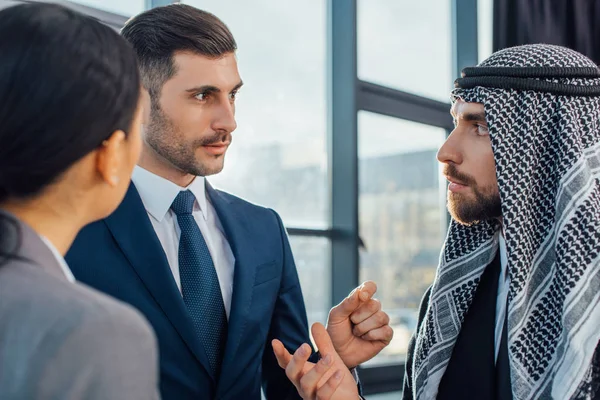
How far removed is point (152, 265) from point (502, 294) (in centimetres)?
86

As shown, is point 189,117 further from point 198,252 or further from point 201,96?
point 198,252

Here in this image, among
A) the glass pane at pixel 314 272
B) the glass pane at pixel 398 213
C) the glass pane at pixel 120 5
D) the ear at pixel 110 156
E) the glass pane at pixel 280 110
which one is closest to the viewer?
the ear at pixel 110 156

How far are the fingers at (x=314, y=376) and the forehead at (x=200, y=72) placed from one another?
0.71m

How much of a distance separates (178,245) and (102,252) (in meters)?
0.19

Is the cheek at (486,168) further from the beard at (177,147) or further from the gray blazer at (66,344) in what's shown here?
the gray blazer at (66,344)

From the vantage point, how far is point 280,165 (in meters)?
3.12

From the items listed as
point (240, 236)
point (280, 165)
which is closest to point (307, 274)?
point (280, 165)

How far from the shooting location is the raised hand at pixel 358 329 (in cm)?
159

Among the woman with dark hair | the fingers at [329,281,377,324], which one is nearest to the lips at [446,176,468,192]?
the fingers at [329,281,377,324]

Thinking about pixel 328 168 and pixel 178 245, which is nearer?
pixel 178 245

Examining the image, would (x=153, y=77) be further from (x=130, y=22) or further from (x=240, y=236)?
(x=240, y=236)

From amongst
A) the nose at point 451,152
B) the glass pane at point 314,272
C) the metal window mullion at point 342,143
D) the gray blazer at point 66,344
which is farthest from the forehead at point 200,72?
the metal window mullion at point 342,143

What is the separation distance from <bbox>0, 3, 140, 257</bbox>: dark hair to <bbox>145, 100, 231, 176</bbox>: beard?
0.80 m

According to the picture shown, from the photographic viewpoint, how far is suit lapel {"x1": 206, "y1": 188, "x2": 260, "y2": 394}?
1464mm
